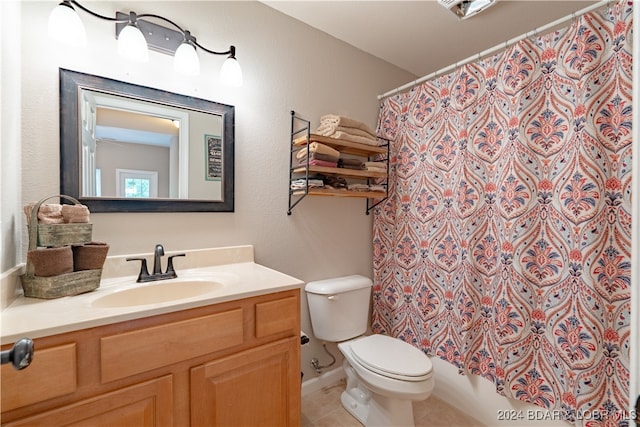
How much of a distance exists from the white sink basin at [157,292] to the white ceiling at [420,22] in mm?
1596

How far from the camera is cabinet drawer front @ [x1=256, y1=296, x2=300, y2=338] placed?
3.67ft

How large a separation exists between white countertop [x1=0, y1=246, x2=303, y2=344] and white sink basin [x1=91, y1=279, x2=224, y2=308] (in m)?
0.02

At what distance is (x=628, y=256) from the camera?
3.73 ft

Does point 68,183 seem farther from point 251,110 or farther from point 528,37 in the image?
point 528,37

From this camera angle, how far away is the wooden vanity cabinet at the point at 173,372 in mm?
764

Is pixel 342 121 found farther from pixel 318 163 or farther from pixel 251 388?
pixel 251 388

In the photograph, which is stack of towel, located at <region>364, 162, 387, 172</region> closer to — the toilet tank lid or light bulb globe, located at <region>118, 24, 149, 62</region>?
the toilet tank lid

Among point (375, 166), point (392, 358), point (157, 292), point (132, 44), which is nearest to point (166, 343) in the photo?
point (157, 292)

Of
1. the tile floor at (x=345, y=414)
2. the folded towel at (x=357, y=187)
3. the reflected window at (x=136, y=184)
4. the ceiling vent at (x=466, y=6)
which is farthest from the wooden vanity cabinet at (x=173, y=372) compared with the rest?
the ceiling vent at (x=466, y=6)

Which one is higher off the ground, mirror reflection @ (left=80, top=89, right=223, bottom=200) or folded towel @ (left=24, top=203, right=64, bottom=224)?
mirror reflection @ (left=80, top=89, right=223, bottom=200)

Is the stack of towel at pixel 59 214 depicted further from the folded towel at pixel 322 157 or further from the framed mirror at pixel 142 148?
the folded towel at pixel 322 157

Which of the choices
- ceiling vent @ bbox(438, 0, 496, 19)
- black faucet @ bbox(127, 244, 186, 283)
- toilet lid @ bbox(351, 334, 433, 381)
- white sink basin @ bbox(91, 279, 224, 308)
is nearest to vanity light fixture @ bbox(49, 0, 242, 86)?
black faucet @ bbox(127, 244, 186, 283)

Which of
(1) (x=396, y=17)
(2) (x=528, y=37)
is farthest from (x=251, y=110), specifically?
(2) (x=528, y=37)

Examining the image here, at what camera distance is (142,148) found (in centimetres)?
134
